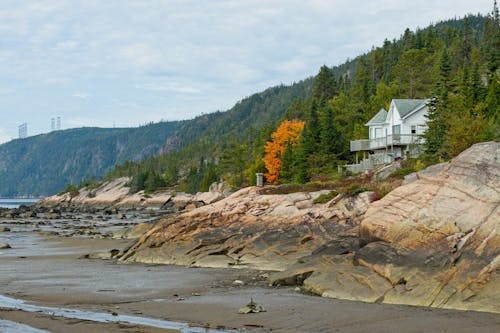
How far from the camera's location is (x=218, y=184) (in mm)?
129125

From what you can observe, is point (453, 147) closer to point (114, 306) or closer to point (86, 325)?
point (114, 306)

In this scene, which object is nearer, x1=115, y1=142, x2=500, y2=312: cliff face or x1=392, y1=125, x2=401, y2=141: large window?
x1=115, y1=142, x2=500, y2=312: cliff face

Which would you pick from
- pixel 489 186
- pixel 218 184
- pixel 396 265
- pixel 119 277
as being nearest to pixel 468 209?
pixel 489 186

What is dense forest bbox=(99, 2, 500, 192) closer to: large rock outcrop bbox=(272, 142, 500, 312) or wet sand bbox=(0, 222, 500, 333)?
large rock outcrop bbox=(272, 142, 500, 312)

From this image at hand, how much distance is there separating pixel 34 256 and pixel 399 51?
127 m

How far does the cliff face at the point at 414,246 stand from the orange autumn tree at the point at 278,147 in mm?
51834

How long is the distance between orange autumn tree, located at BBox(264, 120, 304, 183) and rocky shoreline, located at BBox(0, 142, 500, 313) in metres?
49.5

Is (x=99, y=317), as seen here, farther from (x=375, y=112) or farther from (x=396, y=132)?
(x=375, y=112)

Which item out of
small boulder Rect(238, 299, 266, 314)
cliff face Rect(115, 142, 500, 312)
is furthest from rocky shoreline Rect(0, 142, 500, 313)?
small boulder Rect(238, 299, 266, 314)

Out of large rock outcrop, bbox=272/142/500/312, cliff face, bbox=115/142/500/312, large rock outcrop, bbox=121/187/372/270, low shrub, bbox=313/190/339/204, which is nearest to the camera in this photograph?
large rock outcrop, bbox=272/142/500/312

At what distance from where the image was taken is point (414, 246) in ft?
68.2

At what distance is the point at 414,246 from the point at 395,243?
817 mm

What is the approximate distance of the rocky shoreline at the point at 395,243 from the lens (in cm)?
1883

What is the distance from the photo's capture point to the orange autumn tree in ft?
273
